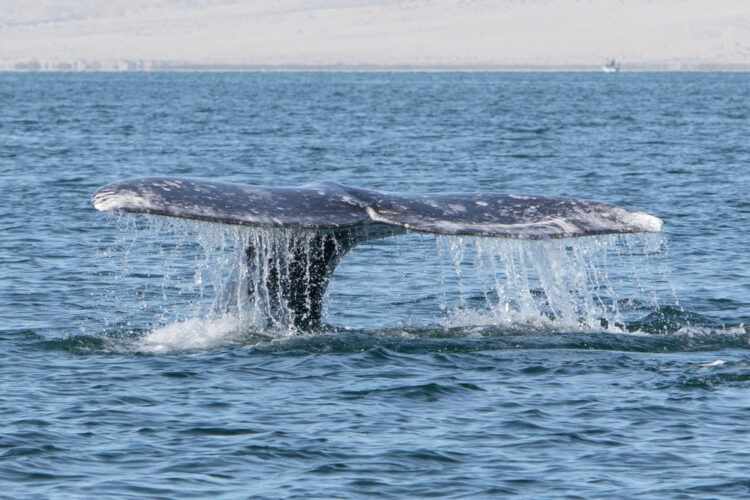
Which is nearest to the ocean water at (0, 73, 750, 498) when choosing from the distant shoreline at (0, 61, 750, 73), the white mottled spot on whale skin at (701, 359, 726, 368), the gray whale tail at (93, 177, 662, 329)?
the white mottled spot on whale skin at (701, 359, 726, 368)

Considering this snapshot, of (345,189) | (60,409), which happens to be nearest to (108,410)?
(60,409)

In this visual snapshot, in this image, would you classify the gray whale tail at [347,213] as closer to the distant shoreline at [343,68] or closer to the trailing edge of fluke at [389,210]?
the trailing edge of fluke at [389,210]

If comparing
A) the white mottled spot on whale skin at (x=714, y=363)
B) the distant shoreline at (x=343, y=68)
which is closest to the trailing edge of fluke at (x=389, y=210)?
the white mottled spot on whale skin at (x=714, y=363)

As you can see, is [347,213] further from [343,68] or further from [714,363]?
[343,68]

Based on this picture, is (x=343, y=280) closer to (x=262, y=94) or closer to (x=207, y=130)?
(x=207, y=130)

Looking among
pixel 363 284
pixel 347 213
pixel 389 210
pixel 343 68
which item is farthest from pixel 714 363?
pixel 343 68

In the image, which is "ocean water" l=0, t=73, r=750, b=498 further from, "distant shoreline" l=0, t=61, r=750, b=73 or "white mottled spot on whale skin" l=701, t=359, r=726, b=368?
"distant shoreline" l=0, t=61, r=750, b=73

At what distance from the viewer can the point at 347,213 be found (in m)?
8.63

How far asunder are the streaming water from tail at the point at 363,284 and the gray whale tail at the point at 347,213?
123 mm

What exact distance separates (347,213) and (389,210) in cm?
30

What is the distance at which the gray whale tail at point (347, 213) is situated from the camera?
7.99 metres

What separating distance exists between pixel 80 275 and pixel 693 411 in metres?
8.61

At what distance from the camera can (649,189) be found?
2477cm

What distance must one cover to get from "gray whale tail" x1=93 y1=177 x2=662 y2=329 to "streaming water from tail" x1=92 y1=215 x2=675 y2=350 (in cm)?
12
